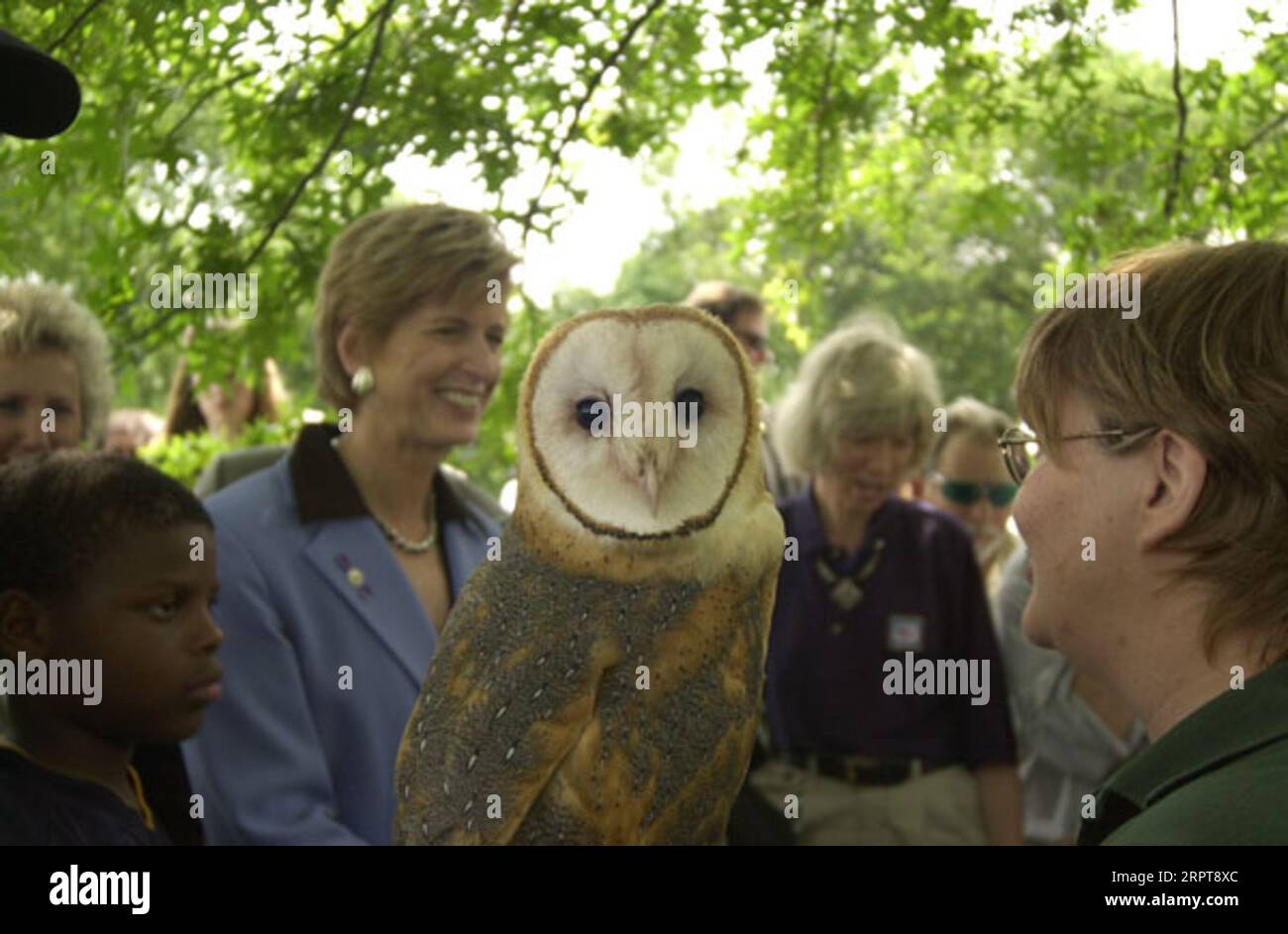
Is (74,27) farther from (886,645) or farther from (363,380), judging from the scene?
(886,645)

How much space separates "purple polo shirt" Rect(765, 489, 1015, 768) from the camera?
86.0 inches

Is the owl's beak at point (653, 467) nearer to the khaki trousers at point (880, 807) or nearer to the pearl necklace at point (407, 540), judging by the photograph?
the pearl necklace at point (407, 540)

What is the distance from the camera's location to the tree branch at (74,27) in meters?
1.61

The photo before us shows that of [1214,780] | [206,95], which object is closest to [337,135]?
[206,95]

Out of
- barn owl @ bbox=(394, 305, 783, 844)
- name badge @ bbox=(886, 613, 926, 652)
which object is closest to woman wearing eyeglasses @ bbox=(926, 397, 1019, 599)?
name badge @ bbox=(886, 613, 926, 652)

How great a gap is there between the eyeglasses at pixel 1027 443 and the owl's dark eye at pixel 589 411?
47 cm

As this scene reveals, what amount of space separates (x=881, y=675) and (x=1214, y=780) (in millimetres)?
1143

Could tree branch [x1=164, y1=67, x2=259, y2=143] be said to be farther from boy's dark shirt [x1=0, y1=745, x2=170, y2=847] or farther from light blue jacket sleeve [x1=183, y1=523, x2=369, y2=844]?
boy's dark shirt [x1=0, y1=745, x2=170, y2=847]

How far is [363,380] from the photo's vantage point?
172 centimetres
